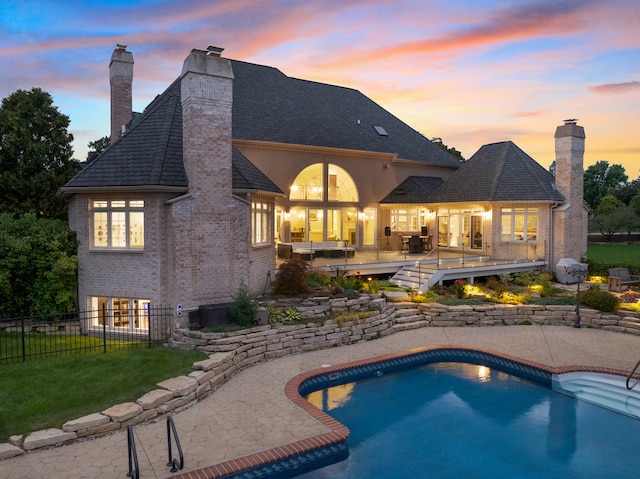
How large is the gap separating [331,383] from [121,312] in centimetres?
750

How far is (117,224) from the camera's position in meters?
14.7

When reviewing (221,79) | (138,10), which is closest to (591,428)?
(221,79)

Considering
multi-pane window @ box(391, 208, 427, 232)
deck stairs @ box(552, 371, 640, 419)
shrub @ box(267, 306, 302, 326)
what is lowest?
deck stairs @ box(552, 371, 640, 419)

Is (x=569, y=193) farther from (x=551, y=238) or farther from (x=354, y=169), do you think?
(x=354, y=169)

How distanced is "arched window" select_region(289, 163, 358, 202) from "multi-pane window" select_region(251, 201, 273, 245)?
604 cm

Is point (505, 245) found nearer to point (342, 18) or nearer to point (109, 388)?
point (342, 18)

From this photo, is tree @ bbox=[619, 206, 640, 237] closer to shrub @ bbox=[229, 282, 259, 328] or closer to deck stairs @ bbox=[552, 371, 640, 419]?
deck stairs @ bbox=[552, 371, 640, 419]

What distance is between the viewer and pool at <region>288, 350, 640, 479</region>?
801 cm

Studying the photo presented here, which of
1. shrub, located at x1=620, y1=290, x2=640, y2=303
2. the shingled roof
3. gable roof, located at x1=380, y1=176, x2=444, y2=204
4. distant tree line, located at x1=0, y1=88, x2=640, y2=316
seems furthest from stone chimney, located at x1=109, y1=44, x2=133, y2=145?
shrub, located at x1=620, y1=290, x2=640, y2=303

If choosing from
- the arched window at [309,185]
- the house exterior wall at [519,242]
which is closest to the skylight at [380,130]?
the arched window at [309,185]

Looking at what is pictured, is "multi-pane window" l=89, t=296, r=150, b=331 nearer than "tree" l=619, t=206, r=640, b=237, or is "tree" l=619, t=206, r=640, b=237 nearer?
"multi-pane window" l=89, t=296, r=150, b=331

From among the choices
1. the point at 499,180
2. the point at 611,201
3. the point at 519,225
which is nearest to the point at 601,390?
the point at 519,225

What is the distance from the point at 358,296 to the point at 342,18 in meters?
10.3

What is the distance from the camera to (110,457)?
300 inches
